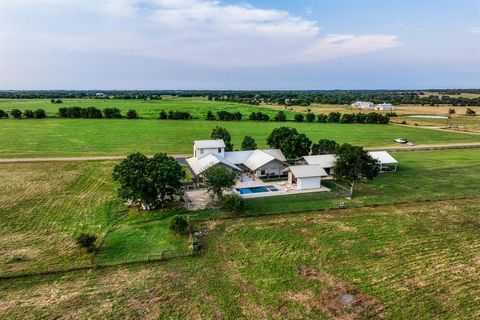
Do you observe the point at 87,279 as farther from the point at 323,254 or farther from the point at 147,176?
the point at 323,254

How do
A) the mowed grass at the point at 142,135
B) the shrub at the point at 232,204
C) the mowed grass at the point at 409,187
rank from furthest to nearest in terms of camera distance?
the mowed grass at the point at 142,135 → the mowed grass at the point at 409,187 → the shrub at the point at 232,204

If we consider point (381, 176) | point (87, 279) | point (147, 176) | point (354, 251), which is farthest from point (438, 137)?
point (87, 279)

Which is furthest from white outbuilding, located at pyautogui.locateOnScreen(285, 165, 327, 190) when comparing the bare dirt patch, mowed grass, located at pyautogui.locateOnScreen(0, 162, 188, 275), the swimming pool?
the bare dirt patch

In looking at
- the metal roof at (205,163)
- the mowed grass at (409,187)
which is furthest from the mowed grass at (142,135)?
the mowed grass at (409,187)

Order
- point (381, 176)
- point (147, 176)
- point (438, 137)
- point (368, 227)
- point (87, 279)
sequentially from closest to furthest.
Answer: point (87, 279) → point (368, 227) → point (147, 176) → point (381, 176) → point (438, 137)

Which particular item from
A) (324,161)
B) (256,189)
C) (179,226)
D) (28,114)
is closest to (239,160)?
(256,189)

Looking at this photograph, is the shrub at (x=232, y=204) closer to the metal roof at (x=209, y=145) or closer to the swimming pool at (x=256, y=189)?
the swimming pool at (x=256, y=189)
